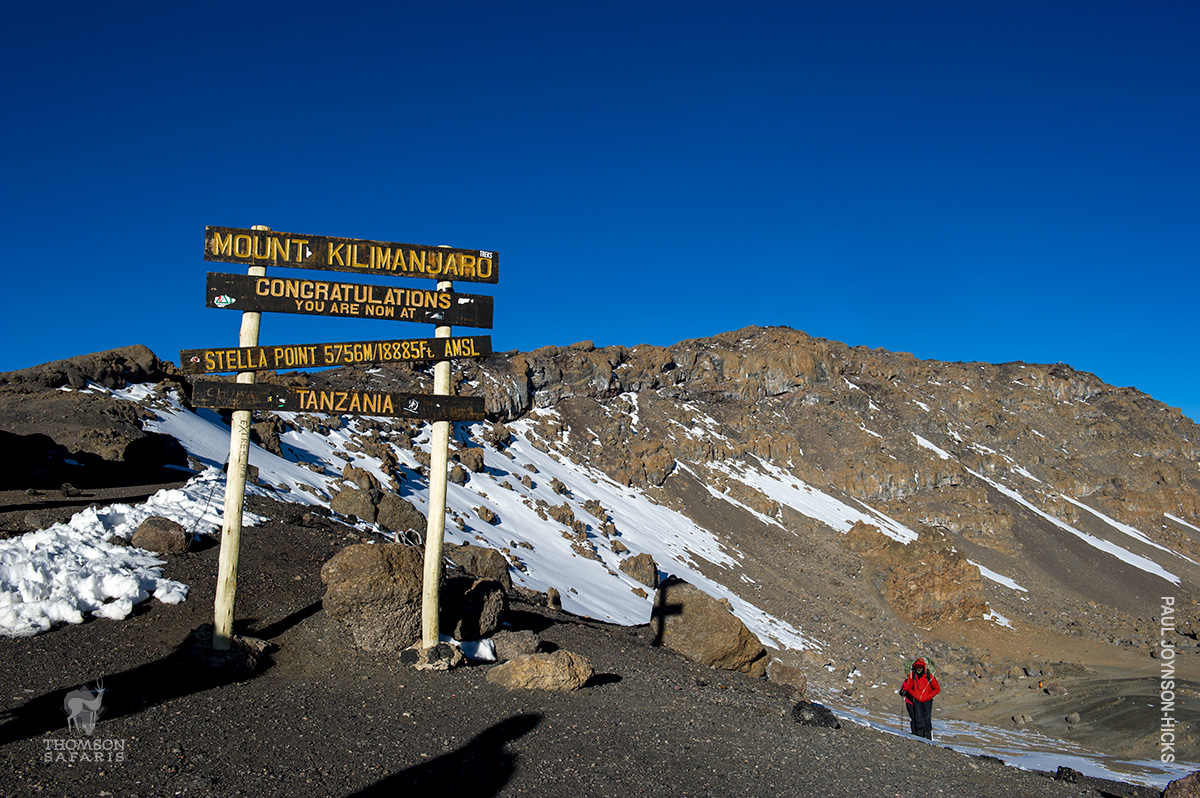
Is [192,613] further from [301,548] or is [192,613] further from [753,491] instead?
[753,491]

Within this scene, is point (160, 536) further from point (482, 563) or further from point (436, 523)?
point (482, 563)

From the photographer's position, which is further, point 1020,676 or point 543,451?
point 543,451

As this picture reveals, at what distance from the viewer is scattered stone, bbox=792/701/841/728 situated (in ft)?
30.2

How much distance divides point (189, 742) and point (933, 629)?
43.9 m

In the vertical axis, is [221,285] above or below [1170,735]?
above

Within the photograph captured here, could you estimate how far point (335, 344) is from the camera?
9109mm

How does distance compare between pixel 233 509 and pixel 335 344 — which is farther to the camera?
pixel 335 344

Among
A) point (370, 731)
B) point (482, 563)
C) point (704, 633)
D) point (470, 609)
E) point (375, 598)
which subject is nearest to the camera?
point (370, 731)

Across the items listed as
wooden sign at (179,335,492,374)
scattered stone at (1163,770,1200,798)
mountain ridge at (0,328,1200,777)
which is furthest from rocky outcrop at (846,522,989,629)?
wooden sign at (179,335,492,374)

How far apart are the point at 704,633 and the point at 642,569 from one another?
2224 centimetres

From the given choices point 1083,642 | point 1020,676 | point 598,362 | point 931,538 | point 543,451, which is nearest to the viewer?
point 1020,676

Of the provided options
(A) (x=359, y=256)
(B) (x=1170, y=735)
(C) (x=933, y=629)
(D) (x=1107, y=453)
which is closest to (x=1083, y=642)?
(C) (x=933, y=629)

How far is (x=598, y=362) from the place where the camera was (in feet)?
223
